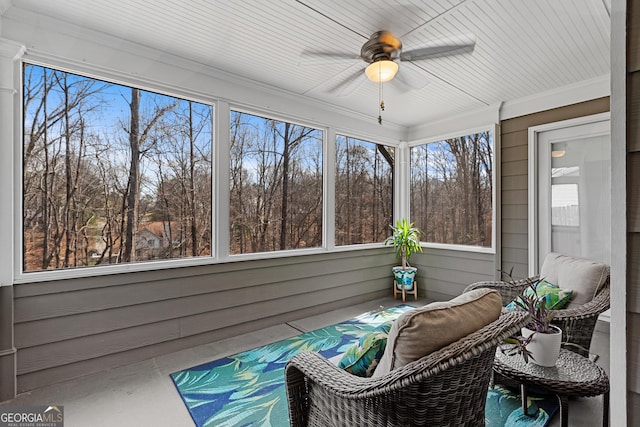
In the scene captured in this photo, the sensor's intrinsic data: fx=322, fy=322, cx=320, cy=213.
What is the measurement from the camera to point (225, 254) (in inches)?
134

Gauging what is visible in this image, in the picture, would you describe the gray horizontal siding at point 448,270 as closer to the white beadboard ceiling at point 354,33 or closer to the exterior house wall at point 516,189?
the exterior house wall at point 516,189

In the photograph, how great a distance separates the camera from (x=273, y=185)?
384 cm

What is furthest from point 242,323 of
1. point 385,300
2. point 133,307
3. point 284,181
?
point 385,300

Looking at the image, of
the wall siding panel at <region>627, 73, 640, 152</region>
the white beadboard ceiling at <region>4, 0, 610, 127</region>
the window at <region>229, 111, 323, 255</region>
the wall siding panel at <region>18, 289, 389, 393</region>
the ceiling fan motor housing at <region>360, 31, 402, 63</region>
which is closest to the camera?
the wall siding panel at <region>627, 73, 640, 152</region>

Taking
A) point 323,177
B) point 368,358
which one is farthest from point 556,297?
point 323,177

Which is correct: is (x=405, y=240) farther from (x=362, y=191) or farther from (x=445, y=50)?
(x=445, y=50)

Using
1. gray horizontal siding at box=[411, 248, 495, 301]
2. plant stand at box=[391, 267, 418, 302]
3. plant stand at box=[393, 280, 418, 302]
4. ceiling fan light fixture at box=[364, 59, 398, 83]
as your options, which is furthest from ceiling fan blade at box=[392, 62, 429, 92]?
plant stand at box=[393, 280, 418, 302]

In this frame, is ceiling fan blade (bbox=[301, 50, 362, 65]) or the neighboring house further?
ceiling fan blade (bbox=[301, 50, 362, 65])

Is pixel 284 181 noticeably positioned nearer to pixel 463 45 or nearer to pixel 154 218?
pixel 154 218

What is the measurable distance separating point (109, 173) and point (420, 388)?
287 centimetres

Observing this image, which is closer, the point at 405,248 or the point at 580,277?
the point at 580,277

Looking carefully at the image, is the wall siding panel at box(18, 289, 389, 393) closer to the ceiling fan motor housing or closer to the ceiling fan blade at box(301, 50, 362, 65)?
the ceiling fan blade at box(301, 50, 362, 65)

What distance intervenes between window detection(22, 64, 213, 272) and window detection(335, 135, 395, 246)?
1.89 metres

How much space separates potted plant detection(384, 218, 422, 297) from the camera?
4789 millimetres
